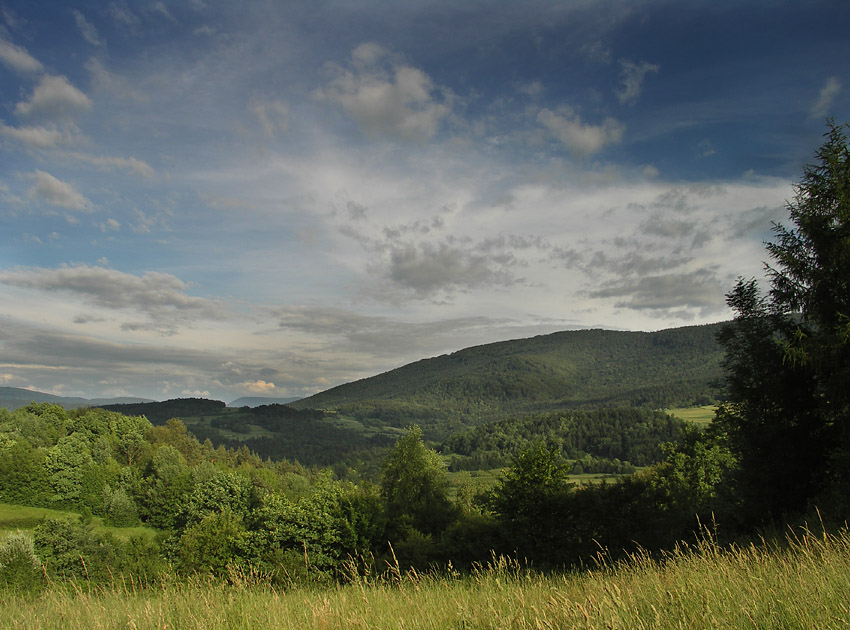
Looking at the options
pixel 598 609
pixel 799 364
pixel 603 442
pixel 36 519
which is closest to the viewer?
pixel 598 609

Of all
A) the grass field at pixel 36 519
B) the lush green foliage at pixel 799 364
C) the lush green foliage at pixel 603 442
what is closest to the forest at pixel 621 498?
the lush green foliage at pixel 799 364

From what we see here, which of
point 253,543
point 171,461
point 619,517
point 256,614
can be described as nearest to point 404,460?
point 253,543

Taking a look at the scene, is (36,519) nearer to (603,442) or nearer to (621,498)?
(621,498)

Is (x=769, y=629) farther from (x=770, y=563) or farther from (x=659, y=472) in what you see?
(x=659, y=472)

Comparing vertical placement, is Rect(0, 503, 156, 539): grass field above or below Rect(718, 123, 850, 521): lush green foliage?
below

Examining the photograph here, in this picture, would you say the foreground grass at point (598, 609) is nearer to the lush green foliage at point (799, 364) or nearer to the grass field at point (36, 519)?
the lush green foliage at point (799, 364)

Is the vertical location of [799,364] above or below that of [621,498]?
above

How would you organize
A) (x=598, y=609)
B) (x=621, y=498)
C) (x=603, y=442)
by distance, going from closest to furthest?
(x=598, y=609) → (x=621, y=498) → (x=603, y=442)

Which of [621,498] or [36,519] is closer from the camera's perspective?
[621,498]

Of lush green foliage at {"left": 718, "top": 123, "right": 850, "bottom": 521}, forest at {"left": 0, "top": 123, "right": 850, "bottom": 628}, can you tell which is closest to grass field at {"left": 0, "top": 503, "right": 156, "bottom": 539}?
forest at {"left": 0, "top": 123, "right": 850, "bottom": 628}

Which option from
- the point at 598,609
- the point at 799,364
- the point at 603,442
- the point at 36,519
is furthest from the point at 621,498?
the point at 603,442

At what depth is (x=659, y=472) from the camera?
51.7m

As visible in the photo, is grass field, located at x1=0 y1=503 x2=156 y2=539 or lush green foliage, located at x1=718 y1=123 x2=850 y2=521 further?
grass field, located at x1=0 y1=503 x2=156 y2=539

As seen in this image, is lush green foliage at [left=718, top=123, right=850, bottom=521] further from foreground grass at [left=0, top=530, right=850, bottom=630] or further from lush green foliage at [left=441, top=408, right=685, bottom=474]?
lush green foliage at [left=441, top=408, right=685, bottom=474]
